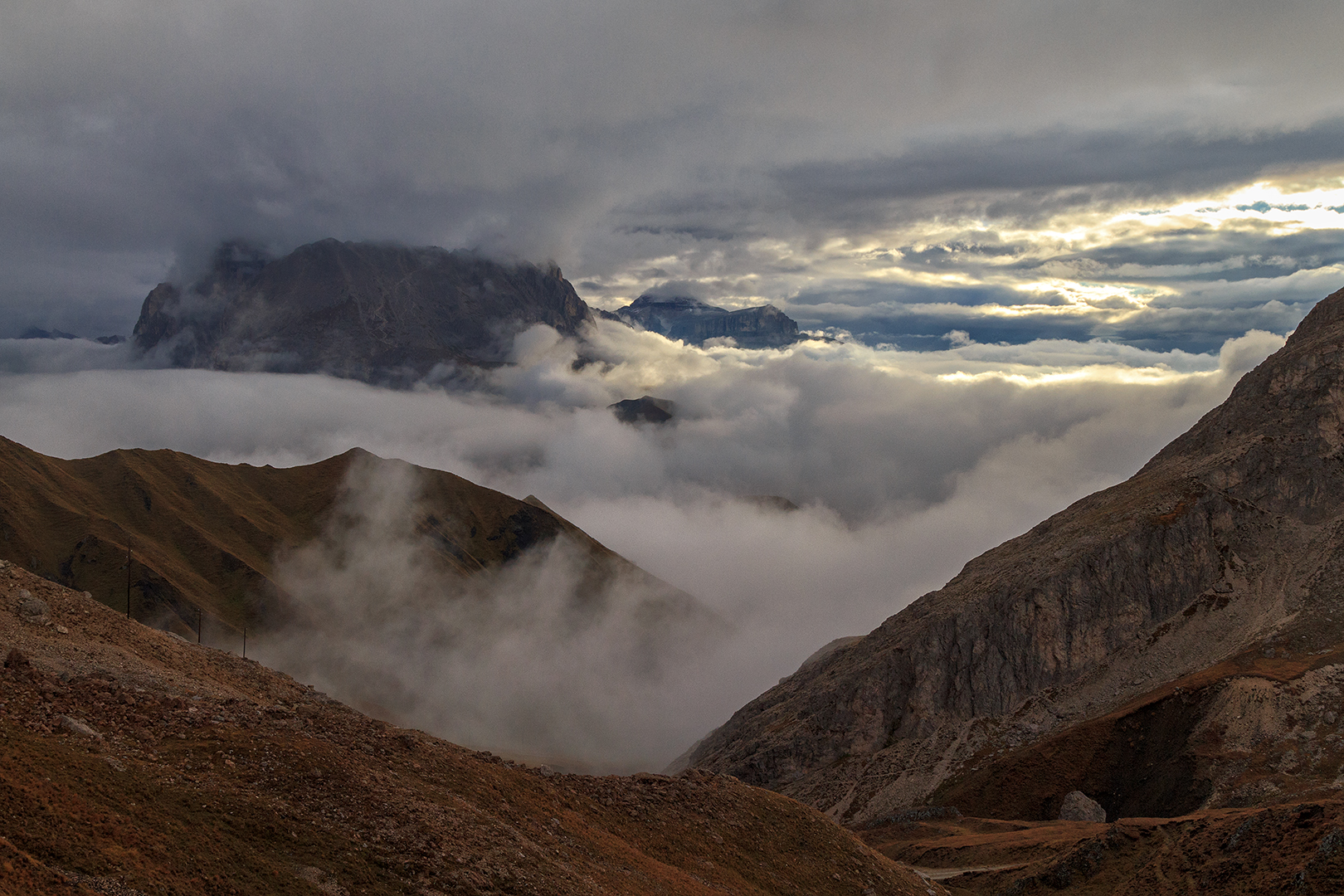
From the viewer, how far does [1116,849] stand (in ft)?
251

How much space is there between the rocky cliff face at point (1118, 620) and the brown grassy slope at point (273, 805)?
94.6 meters

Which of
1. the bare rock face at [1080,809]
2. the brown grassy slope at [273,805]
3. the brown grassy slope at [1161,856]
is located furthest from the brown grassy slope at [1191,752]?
the brown grassy slope at [273,805]

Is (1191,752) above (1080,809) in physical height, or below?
above

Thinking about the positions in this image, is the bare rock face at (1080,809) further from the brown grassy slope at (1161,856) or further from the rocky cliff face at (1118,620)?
the brown grassy slope at (1161,856)

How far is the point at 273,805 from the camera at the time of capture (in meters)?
38.3

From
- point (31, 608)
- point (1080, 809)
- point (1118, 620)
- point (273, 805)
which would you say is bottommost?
point (1080, 809)

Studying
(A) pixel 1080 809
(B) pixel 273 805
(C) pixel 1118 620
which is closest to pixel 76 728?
(B) pixel 273 805

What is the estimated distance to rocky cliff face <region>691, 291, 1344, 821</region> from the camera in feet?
468

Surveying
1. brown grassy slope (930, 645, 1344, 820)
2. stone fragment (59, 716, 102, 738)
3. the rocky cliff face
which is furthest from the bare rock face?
stone fragment (59, 716, 102, 738)

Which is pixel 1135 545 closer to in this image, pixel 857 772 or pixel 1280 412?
pixel 1280 412

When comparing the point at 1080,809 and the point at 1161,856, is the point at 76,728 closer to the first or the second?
the point at 1161,856

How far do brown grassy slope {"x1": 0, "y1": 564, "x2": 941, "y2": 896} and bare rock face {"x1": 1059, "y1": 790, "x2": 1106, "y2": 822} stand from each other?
73218 millimetres

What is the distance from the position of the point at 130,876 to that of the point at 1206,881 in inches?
2758

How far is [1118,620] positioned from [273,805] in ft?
519
